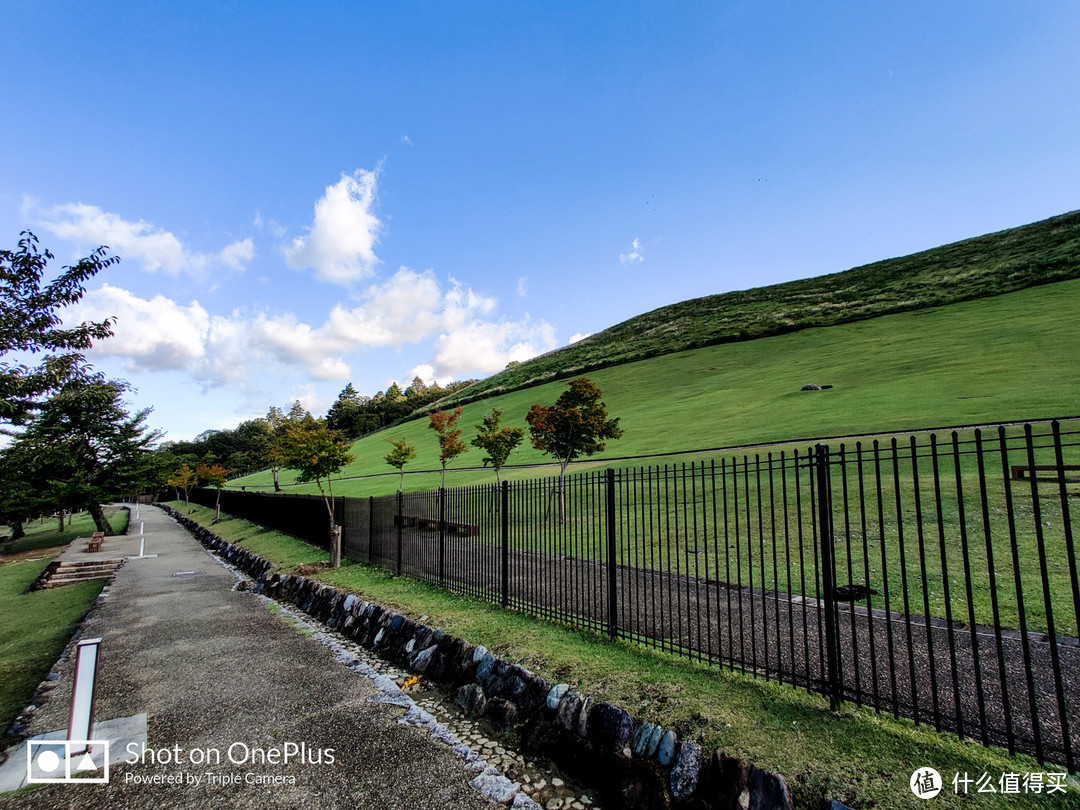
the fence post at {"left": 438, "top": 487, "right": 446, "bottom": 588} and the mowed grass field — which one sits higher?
the mowed grass field

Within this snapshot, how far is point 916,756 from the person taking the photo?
334cm

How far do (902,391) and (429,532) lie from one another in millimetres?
26818

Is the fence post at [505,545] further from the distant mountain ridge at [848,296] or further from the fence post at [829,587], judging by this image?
the distant mountain ridge at [848,296]

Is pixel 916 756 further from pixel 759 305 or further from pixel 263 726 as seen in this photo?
pixel 759 305

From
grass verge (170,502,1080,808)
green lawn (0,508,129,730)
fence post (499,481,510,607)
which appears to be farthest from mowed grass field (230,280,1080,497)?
grass verge (170,502,1080,808)

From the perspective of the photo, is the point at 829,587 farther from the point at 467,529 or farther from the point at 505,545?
the point at 467,529

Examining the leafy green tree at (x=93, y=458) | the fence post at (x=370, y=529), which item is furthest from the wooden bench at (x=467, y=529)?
the leafy green tree at (x=93, y=458)

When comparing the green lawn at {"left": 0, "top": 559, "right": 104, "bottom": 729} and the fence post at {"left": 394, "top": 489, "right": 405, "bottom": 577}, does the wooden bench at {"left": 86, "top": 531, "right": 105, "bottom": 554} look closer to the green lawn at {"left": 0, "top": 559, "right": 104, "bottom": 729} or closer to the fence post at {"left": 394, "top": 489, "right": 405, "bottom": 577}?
the green lawn at {"left": 0, "top": 559, "right": 104, "bottom": 729}

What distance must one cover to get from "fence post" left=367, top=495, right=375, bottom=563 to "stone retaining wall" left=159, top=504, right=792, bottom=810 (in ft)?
16.8

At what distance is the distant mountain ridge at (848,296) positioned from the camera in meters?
49.5

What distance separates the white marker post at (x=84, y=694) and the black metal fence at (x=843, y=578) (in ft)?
15.3

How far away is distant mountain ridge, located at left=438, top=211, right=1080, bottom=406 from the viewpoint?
49469mm

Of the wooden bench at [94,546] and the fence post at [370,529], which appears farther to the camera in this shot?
the wooden bench at [94,546]

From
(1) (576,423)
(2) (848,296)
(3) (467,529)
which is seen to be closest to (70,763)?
(3) (467,529)
